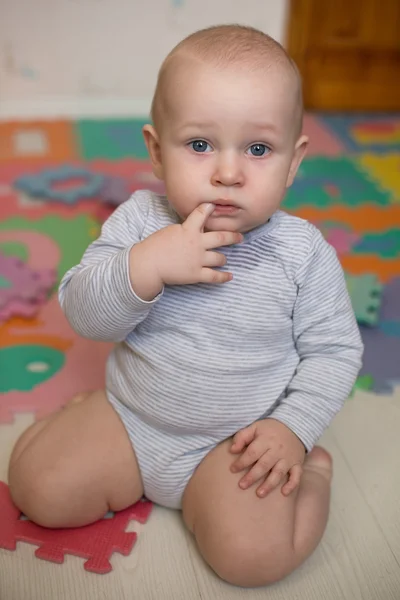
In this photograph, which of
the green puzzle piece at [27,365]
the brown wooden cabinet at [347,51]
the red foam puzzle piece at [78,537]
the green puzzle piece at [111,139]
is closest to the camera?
the red foam puzzle piece at [78,537]

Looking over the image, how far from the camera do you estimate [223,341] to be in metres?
0.79

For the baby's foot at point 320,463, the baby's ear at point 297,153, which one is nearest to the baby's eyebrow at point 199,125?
the baby's ear at point 297,153

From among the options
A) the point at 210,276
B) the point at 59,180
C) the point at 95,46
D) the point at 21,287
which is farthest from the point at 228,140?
the point at 95,46

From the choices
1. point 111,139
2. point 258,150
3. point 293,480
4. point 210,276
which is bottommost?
point 111,139

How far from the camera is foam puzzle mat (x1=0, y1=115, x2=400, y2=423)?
3.61ft

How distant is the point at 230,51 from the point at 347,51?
1.62m

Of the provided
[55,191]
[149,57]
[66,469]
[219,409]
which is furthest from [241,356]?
[149,57]

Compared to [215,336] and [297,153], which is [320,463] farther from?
[297,153]

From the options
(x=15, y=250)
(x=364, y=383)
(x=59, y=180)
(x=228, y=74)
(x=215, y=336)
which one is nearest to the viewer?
(x=228, y=74)

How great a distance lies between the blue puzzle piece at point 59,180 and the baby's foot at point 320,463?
88cm

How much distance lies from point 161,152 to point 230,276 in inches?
6.0

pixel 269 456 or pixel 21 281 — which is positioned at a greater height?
pixel 269 456

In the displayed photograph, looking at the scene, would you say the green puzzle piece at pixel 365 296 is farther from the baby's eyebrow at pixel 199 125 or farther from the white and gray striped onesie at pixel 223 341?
the baby's eyebrow at pixel 199 125

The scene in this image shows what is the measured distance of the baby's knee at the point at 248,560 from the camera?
0.75m
